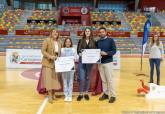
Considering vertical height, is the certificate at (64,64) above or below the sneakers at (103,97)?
above

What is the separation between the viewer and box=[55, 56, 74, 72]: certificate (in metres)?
7.14

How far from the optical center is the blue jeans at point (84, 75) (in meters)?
7.47

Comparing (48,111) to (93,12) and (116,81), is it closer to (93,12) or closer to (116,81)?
(116,81)

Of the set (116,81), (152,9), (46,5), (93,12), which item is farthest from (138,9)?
(116,81)

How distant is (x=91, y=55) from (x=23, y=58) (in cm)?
797

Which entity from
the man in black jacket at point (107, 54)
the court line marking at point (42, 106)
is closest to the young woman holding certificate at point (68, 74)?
the court line marking at point (42, 106)

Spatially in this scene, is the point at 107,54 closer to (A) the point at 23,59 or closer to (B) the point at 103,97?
(B) the point at 103,97

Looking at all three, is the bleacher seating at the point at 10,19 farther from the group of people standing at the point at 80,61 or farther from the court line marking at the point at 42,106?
the group of people standing at the point at 80,61

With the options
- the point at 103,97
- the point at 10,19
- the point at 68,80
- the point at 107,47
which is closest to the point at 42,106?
the point at 68,80

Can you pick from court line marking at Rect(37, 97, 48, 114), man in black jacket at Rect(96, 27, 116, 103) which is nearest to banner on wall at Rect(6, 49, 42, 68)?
court line marking at Rect(37, 97, 48, 114)

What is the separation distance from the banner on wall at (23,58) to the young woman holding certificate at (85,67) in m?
7.29

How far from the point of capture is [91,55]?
287 inches

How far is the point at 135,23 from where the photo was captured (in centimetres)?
3594

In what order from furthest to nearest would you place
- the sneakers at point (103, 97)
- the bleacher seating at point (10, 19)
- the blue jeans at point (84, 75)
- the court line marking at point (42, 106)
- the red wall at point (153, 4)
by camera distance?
1. the red wall at point (153, 4)
2. the bleacher seating at point (10, 19)
3. the sneakers at point (103, 97)
4. the blue jeans at point (84, 75)
5. the court line marking at point (42, 106)
